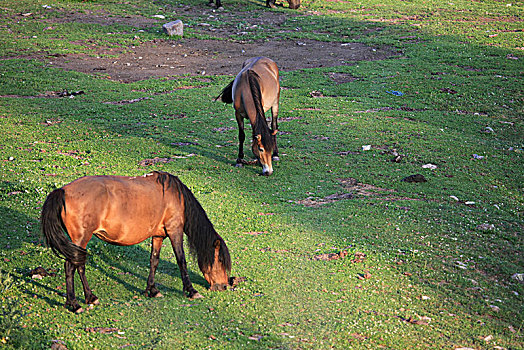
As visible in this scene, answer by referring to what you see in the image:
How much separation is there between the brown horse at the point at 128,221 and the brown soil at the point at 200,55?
14108 mm

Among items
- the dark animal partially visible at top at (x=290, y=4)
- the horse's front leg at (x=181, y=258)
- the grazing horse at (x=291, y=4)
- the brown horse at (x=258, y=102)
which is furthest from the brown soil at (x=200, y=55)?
the horse's front leg at (x=181, y=258)

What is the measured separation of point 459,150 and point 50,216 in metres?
11.2

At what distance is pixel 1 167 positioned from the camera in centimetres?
1102

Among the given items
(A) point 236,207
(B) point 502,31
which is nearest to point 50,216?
(A) point 236,207

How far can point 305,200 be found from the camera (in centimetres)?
1061

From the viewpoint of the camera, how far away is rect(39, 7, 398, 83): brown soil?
20.9 metres

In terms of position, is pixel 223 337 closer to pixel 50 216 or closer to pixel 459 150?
pixel 50 216

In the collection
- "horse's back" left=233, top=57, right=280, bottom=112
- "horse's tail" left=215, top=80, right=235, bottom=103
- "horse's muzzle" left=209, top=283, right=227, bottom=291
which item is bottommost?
"horse's muzzle" left=209, top=283, right=227, bottom=291

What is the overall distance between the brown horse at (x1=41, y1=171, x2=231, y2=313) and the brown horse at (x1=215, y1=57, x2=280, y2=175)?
4.80 meters

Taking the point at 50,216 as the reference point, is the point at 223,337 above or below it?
below

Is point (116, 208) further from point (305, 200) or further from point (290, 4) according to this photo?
point (290, 4)

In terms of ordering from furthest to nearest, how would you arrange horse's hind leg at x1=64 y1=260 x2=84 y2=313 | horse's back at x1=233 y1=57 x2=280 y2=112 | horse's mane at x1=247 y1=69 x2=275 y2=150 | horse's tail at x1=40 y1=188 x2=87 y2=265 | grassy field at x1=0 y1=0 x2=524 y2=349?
horse's back at x1=233 y1=57 x2=280 y2=112, horse's mane at x1=247 y1=69 x2=275 y2=150, grassy field at x1=0 y1=0 x2=524 y2=349, horse's hind leg at x1=64 y1=260 x2=84 y2=313, horse's tail at x1=40 y1=188 x2=87 y2=265

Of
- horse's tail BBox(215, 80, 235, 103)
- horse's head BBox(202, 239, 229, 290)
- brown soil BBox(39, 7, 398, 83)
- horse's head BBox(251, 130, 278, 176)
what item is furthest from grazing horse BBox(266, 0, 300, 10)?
horse's head BBox(202, 239, 229, 290)

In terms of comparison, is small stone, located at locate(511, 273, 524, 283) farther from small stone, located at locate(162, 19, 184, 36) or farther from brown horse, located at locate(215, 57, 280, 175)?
small stone, located at locate(162, 19, 184, 36)
